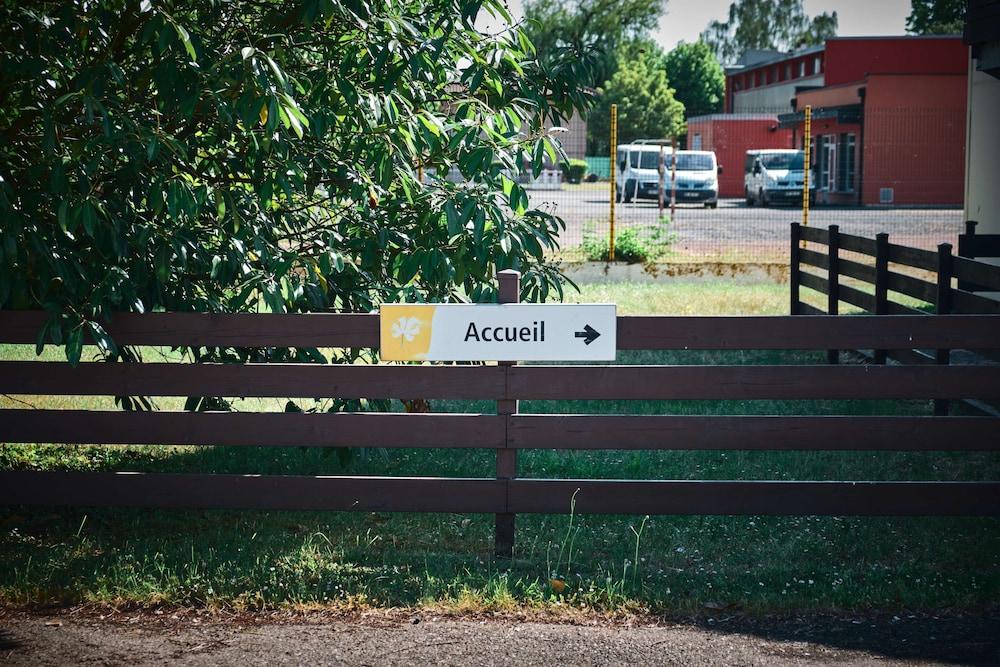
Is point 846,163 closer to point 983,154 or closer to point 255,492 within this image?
point 983,154

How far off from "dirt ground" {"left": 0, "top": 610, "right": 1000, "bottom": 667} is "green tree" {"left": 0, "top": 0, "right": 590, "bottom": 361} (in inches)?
60.3

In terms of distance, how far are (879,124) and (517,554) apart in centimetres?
2676

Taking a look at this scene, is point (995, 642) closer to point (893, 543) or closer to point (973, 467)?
point (893, 543)

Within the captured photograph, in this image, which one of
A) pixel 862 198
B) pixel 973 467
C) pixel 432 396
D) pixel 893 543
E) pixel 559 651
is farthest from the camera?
pixel 862 198

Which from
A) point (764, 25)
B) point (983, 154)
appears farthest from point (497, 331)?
point (764, 25)

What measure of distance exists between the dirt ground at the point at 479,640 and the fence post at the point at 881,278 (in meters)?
5.75

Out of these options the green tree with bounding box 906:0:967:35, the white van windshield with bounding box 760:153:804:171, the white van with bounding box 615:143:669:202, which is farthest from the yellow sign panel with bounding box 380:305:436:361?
the green tree with bounding box 906:0:967:35

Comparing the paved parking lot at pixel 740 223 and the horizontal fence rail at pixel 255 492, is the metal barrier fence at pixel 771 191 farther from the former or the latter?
the horizontal fence rail at pixel 255 492

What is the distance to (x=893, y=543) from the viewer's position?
21.5 feet

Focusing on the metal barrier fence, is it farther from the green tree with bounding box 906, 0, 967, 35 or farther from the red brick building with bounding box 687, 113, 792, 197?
the green tree with bounding box 906, 0, 967, 35

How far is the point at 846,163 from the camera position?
4053 centimetres

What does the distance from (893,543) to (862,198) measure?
28.3 m

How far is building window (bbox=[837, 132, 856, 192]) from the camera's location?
125 ft

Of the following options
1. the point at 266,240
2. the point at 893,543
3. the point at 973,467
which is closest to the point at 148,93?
the point at 266,240
